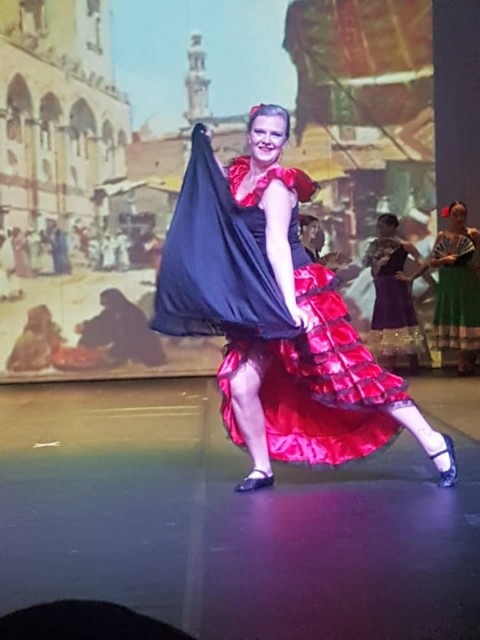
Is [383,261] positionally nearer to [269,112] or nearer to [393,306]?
[393,306]

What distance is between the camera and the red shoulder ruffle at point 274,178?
3223mm

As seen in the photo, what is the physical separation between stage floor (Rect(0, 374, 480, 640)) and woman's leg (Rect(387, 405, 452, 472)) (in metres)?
0.11

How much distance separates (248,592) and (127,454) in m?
2.01

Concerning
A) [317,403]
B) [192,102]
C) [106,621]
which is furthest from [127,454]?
[192,102]

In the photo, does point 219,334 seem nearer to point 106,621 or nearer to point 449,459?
point 449,459

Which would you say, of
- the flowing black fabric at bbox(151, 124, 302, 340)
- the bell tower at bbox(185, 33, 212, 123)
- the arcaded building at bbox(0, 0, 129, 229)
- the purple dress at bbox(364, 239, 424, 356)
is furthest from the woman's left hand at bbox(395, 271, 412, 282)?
the flowing black fabric at bbox(151, 124, 302, 340)

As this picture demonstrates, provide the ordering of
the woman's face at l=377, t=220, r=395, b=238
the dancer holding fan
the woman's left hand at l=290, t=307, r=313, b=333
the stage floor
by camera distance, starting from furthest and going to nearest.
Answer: the woman's face at l=377, t=220, r=395, b=238 < the dancer holding fan < the woman's left hand at l=290, t=307, r=313, b=333 < the stage floor

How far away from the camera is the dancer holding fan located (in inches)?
271

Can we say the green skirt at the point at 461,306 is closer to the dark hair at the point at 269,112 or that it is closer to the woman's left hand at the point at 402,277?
the woman's left hand at the point at 402,277

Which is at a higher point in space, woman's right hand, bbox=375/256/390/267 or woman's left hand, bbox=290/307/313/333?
woman's right hand, bbox=375/256/390/267

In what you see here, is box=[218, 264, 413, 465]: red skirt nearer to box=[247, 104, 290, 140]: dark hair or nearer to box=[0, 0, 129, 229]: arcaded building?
box=[247, 104, 290, 140]: dark hair

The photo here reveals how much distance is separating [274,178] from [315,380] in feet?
2.30

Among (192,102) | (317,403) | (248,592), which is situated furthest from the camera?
(192,102)

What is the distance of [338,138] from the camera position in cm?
746
